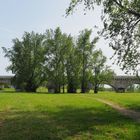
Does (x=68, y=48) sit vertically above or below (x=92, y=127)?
above

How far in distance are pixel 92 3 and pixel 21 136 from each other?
18.4 metres

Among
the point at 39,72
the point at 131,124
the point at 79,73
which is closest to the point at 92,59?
the point at 79,73

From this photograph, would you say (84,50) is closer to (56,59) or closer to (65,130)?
(56,59)

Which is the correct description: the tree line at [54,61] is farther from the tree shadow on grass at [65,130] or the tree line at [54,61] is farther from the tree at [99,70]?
the tree shadow on grass at [65,130]

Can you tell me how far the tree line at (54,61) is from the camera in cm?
10481

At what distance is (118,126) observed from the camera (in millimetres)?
21766

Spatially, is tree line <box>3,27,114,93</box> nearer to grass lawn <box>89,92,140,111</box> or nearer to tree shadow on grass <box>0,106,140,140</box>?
grass lawn <box>89,92,140,111</box>

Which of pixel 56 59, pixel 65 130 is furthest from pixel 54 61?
pixel 65 130

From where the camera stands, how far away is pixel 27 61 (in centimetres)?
10794

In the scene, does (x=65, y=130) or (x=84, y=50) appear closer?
(x=65, y=130)

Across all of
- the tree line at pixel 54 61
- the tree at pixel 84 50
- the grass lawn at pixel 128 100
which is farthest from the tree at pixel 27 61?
the grass lawn at pixel 128 100

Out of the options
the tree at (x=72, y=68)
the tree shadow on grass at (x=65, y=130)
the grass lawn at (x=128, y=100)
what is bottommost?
the tree shadow on grass at (x=65, y=130)

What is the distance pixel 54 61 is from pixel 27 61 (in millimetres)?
7912

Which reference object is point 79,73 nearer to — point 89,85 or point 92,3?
point 89,85
